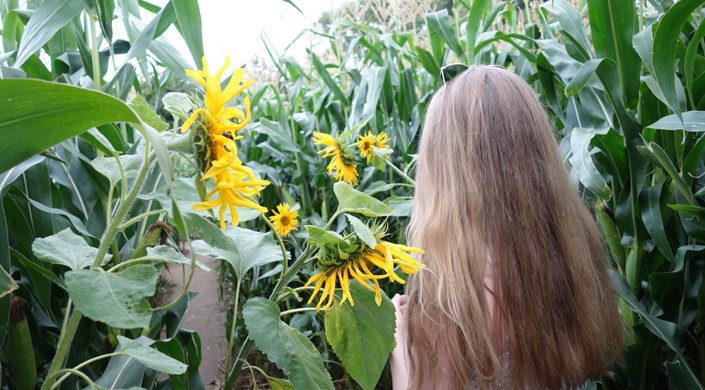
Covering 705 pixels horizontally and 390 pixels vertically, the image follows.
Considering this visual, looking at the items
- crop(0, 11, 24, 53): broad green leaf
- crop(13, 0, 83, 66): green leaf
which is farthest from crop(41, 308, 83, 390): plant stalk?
crop(0, 11, 24, 53): broad green leaf

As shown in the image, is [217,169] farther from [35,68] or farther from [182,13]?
[35,68]

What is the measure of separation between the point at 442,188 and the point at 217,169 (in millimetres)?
777

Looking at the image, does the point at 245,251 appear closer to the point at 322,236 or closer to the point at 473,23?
the point at 322,236

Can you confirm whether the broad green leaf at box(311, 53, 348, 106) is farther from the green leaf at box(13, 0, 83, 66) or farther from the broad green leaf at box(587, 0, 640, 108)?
the green leaf at box(13, 0, 83, 66)

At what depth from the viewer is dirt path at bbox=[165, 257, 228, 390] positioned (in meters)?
3.02

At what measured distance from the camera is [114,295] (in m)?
0.53

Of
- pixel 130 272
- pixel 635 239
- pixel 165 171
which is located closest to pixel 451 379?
pixel 635 239

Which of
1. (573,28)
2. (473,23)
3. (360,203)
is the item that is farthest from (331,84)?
(360,203)

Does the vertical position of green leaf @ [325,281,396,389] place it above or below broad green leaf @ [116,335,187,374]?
below

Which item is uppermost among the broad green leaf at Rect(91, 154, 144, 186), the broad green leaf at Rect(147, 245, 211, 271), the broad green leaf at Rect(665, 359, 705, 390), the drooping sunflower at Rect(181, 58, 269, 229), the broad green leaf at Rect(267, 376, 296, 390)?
the drooping sunflower at Rect(181, 58, 269, 229)

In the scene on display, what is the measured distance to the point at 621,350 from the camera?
54.9 inches

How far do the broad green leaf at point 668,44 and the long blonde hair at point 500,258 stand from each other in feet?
0.82

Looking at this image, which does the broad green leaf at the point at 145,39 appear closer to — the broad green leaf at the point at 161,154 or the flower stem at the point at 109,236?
the flower stem at the point at 109,236

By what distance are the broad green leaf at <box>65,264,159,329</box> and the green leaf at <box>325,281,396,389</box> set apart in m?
0.31
